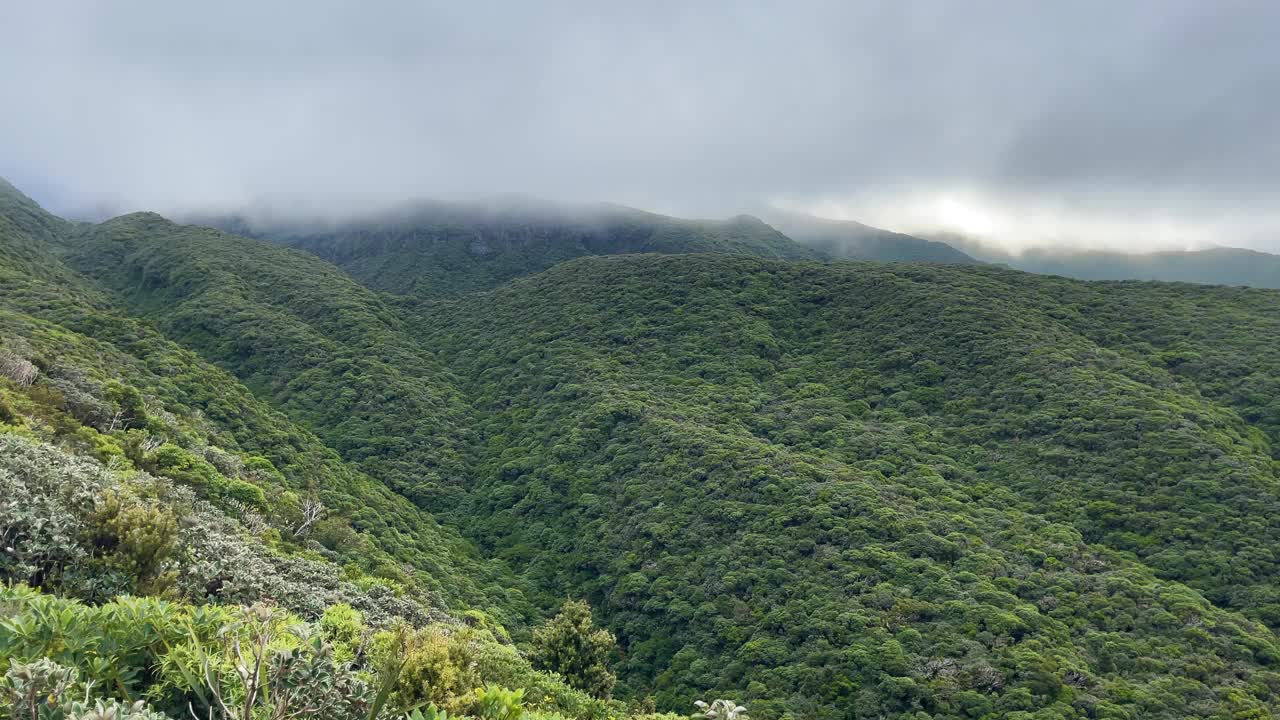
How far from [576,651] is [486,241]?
493 ft

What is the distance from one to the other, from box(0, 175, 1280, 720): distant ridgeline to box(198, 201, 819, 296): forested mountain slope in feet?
168

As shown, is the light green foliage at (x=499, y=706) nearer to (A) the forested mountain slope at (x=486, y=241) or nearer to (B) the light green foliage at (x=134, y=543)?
(B) the light green foliage at (x=134, y=543)

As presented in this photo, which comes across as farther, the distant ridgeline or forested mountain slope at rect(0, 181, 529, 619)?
forested mountain slope at rect(0, 181, 529, 619)

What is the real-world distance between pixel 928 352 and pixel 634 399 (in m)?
33.1

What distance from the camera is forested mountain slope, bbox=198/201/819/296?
14750 cm

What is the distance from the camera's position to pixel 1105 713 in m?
27.9

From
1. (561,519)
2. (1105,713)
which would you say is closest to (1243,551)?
(1105,713)

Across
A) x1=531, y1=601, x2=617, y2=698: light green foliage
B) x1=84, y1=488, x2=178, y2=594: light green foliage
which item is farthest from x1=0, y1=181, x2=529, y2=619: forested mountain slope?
x1=84, y1=488, x2=178, y2=594: light green foliage

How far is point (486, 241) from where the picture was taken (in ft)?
545

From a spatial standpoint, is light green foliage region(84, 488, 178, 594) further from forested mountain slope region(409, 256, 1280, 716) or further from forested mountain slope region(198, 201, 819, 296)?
forested mountain slope region(198, 201, 819, 296)

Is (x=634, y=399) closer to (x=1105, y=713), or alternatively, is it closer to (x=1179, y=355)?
(x=1105, y=713)

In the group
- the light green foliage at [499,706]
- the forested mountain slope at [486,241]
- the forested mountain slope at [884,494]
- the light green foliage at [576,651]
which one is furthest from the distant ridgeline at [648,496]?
the forested mountain slope at [486,241]

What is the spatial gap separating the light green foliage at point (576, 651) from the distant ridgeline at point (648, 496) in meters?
0.18

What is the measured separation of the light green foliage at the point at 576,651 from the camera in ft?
90.5
